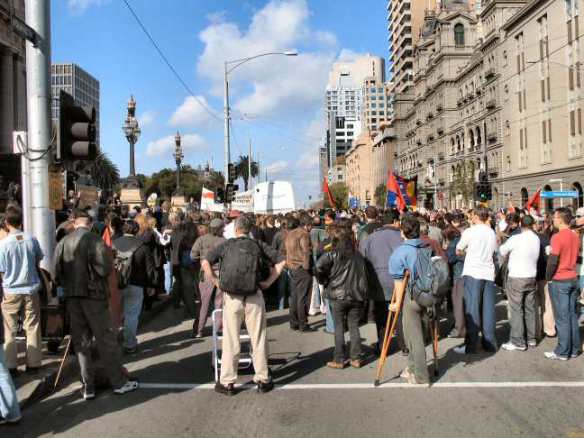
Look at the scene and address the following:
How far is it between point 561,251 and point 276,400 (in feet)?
14.2

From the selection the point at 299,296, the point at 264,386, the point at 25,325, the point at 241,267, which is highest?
the point at 241,267

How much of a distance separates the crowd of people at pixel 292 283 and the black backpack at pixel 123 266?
0.02 m

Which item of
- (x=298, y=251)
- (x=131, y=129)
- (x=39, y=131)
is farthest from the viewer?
(x=131, y=129)

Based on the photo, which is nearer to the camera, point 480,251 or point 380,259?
point 480,251

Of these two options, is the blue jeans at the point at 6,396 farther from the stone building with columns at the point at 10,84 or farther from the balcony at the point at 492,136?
the balcony at the point at 492,136

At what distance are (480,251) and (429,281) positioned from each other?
179cm

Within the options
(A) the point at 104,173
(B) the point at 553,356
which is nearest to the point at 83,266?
(B) the point at 553,356

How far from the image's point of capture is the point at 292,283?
9672 mm

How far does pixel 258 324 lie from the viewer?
19.6ft

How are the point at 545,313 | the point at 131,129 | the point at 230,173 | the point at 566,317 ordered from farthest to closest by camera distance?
the point at 131,129
the point at 230,173
the point at 545,313
the point at 566,317

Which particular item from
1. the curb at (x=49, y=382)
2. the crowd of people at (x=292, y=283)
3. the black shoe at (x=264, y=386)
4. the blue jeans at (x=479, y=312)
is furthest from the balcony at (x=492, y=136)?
the curb at (x=49, y=382)

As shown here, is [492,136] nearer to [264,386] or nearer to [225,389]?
[264,386]

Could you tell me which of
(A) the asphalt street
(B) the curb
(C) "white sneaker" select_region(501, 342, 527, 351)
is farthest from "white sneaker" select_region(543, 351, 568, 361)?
(B) the curb

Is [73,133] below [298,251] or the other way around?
the other way around
